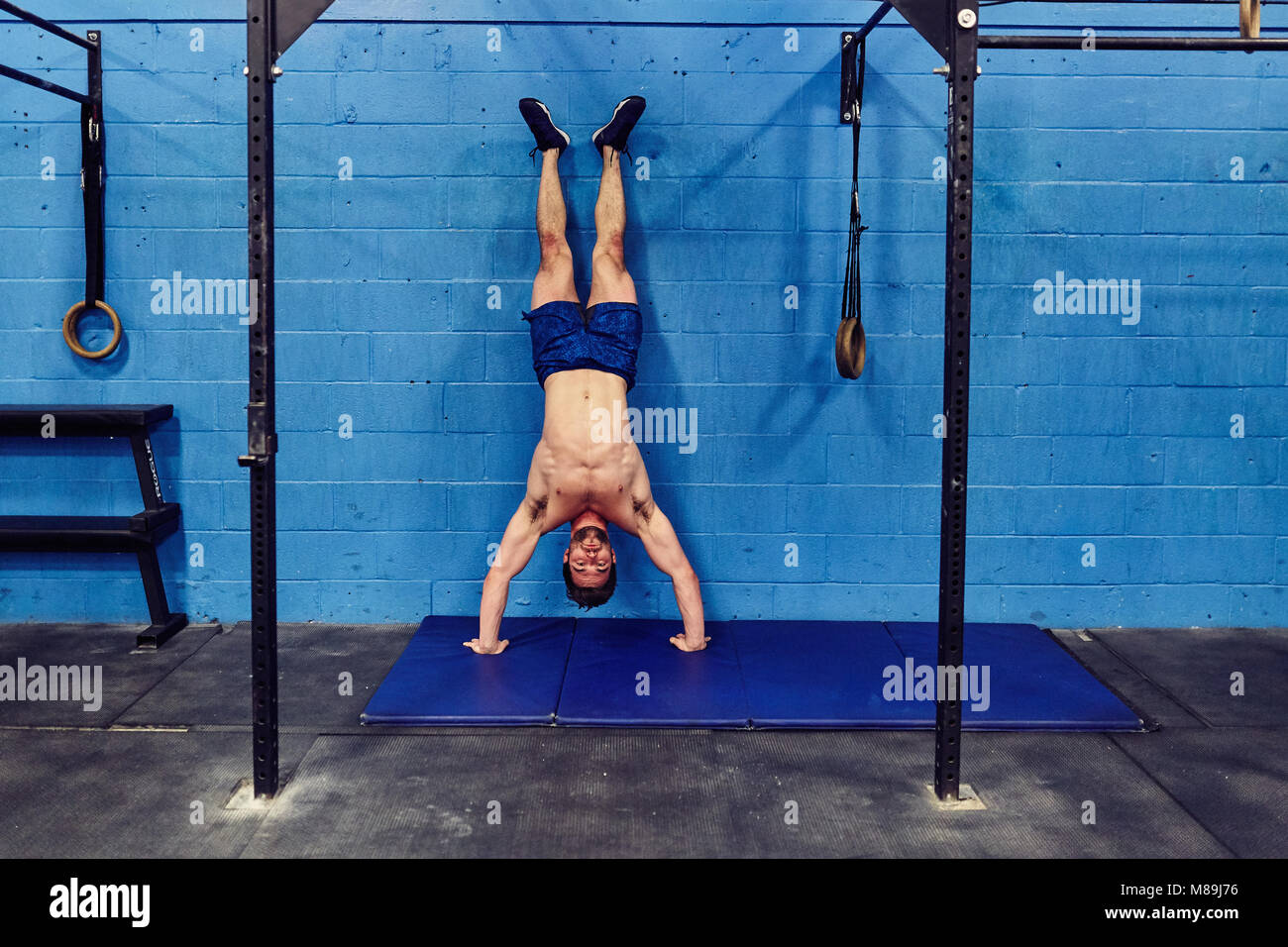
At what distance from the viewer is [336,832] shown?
10.4 feet

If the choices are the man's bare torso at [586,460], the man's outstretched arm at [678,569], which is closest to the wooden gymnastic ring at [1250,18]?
the man's bare torso at [586,460]

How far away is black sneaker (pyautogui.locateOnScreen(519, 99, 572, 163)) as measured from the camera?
15.4ft

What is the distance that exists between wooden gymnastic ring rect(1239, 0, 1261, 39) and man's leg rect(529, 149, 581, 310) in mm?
2668

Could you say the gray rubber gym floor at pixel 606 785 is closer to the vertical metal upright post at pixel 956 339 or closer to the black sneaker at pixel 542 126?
the vertical metal upright post at pixel 956 339

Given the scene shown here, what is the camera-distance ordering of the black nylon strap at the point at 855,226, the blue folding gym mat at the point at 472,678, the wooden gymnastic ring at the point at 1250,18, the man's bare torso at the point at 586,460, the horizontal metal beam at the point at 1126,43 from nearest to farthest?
the horizontal metal beam at the point at 1126,43, the wooden gymnastic ring at the point at 1250,18, the blue folding gym mat at the point at 472,678, the black nylon strap at the point at 855,226, the man's bare torso at the point at 586,460

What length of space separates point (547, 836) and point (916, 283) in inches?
126

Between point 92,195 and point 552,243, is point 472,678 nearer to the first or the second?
point 552,243

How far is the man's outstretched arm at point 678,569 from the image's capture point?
4.73 metres

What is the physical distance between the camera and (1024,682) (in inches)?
174

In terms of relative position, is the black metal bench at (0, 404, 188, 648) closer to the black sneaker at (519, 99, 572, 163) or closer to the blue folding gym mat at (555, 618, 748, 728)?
the blue folding gym mat at (555, 618, 748, 728)

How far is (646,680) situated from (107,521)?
261 centimetres

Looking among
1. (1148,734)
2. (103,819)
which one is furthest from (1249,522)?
(103,819)

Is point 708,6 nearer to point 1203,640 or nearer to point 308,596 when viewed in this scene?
point 308,596

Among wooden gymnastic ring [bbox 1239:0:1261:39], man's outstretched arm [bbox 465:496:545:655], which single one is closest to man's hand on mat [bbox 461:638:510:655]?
man's outstretched arm [bbox 465:496:545:655]
